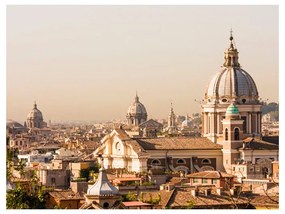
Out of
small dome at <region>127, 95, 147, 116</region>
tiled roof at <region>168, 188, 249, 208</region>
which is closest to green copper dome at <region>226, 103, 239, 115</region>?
tiled roof at <region>168, 188, 249, 208</region>

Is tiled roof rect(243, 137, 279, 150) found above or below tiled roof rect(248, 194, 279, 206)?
above

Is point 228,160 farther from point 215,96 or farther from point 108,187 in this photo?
point 108,187

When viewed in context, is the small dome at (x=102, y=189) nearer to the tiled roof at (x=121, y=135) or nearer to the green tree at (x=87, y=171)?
the green tree at (x=87, y=171)

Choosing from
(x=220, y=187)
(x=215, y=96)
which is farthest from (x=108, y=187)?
(x=215, y=96)

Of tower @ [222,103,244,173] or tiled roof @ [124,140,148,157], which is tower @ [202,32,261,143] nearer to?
tower @ [222,103,244,173]

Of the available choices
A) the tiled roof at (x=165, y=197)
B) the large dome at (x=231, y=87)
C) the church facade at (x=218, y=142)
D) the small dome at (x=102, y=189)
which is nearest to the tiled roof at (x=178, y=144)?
the church facade at (x=218, y=142)

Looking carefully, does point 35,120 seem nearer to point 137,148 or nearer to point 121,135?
point 121,135
